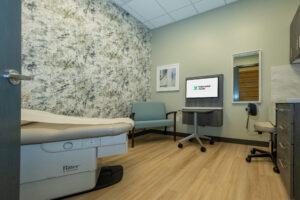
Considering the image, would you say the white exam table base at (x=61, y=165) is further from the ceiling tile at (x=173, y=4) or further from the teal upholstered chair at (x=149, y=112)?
the ceiling tile at (x=173, y=4)

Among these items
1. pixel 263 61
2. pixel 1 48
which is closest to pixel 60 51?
pixel 1 48

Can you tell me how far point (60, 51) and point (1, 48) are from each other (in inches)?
65.9

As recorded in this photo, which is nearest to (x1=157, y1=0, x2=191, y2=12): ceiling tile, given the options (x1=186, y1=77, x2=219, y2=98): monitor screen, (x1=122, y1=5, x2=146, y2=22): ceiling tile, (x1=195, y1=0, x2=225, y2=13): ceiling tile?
(x1=195, y1=0, x2=225, y2=13): ceiling tile

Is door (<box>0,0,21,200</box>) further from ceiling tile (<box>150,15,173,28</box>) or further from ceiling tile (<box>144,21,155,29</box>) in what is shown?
ceiling tile (<box>144,21,155,29</box>)

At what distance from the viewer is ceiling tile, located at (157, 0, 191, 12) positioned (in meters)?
2.65

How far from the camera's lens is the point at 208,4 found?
2.69 meters

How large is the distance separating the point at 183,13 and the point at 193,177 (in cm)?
324

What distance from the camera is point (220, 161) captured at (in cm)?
181

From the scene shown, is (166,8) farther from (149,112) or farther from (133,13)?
(149,112)

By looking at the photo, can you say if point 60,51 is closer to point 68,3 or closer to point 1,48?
point 68,3

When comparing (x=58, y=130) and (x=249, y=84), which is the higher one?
(x=249, y=84)

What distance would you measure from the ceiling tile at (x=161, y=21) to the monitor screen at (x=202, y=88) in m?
1.63

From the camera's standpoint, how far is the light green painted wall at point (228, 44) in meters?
2.27

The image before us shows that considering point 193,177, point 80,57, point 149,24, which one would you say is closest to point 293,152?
point 193,177
